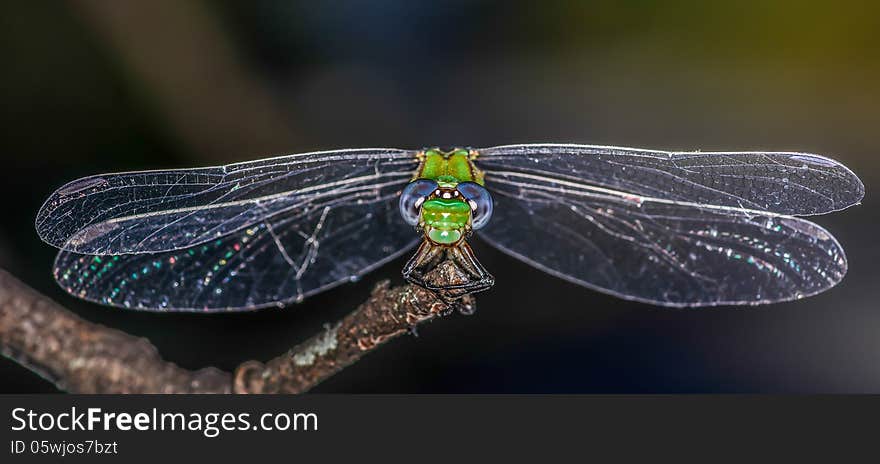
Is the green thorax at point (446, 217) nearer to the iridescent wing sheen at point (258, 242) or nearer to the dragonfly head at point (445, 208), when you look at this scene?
the dragonfly head at point (445, 208)

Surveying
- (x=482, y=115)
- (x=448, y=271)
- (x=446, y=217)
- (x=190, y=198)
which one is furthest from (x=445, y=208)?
(x=482, y=115)

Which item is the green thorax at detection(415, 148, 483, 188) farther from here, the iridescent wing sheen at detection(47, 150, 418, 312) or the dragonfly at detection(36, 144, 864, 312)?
the iridescent wing sheen at detection(47, 150, 418, 312)

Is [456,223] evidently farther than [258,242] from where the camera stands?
No

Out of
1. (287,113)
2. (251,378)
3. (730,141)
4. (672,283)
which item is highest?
(287,113)

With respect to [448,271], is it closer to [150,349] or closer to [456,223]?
[456,223]

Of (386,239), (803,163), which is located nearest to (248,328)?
(386,239)

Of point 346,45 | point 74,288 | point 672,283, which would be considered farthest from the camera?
point 346,45

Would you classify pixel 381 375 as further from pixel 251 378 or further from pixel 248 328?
pixel 251 378
